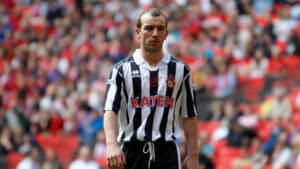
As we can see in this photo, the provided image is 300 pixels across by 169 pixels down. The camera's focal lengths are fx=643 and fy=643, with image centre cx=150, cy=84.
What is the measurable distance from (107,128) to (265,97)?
9.73 m

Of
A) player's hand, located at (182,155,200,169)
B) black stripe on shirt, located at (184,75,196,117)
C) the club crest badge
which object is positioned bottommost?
player's hand, located at (182,155,200,169)

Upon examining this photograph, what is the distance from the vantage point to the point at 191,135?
18.4ft

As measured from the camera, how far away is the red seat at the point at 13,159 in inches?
571

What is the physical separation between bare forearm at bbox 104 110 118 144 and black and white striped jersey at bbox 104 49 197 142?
0.07 meters

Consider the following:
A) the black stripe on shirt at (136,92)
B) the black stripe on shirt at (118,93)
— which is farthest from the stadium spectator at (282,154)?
the black stripe on shirt at (118,93)

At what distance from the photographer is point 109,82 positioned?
5426mm

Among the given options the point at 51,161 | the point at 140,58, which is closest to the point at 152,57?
the point at 140,58

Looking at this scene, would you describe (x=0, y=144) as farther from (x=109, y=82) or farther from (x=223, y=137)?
(x=109, y=82)

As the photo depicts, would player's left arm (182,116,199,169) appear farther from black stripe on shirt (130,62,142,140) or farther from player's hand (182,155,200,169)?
black stripe on shirt (130,62,142,140)

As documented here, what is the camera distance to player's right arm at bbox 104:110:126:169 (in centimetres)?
514

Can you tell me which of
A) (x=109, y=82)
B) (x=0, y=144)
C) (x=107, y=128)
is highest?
(x=109, y=82)

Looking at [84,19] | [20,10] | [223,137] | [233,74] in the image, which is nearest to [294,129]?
[223,137]

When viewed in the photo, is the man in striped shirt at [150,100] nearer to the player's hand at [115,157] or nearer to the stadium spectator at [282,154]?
the player's hand at [115,157]

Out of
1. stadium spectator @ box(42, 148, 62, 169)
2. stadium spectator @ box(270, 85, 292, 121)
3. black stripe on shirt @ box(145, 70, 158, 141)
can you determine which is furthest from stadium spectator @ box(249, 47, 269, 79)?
black stripe on shirt @ box(145, 70, 158, 141)
